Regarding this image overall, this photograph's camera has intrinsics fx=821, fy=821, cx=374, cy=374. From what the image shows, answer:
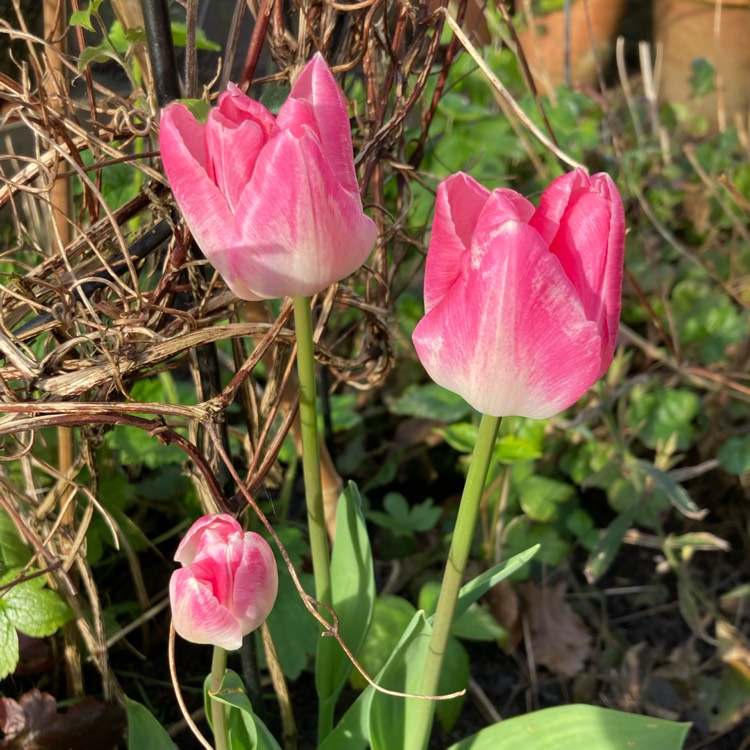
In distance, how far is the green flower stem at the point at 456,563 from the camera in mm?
518

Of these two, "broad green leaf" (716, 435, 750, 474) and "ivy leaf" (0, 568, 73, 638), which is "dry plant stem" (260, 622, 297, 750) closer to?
"ivy leaf" (0, 568, 73, 638)

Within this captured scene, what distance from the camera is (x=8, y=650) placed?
74 centimetres

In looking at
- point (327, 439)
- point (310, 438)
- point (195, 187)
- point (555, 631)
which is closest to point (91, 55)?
point (195, 187)

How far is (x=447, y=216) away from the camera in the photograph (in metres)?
0.46

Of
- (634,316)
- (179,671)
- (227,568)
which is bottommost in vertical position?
(179,671)

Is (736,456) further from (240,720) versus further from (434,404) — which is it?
(240,720)

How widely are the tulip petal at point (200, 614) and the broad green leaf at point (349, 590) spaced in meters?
0.23

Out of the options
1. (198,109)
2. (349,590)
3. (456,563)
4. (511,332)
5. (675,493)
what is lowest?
(675,493)

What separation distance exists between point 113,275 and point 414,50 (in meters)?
0.33

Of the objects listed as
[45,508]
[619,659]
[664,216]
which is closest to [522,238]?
[45,508]

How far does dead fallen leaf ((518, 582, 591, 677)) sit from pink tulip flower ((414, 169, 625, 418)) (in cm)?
86

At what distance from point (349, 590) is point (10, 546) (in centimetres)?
35

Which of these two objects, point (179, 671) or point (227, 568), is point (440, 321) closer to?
point (227, 568)

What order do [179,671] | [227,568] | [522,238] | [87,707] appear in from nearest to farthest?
[522,238]
[227,568]
[87,707]
[179,671]
